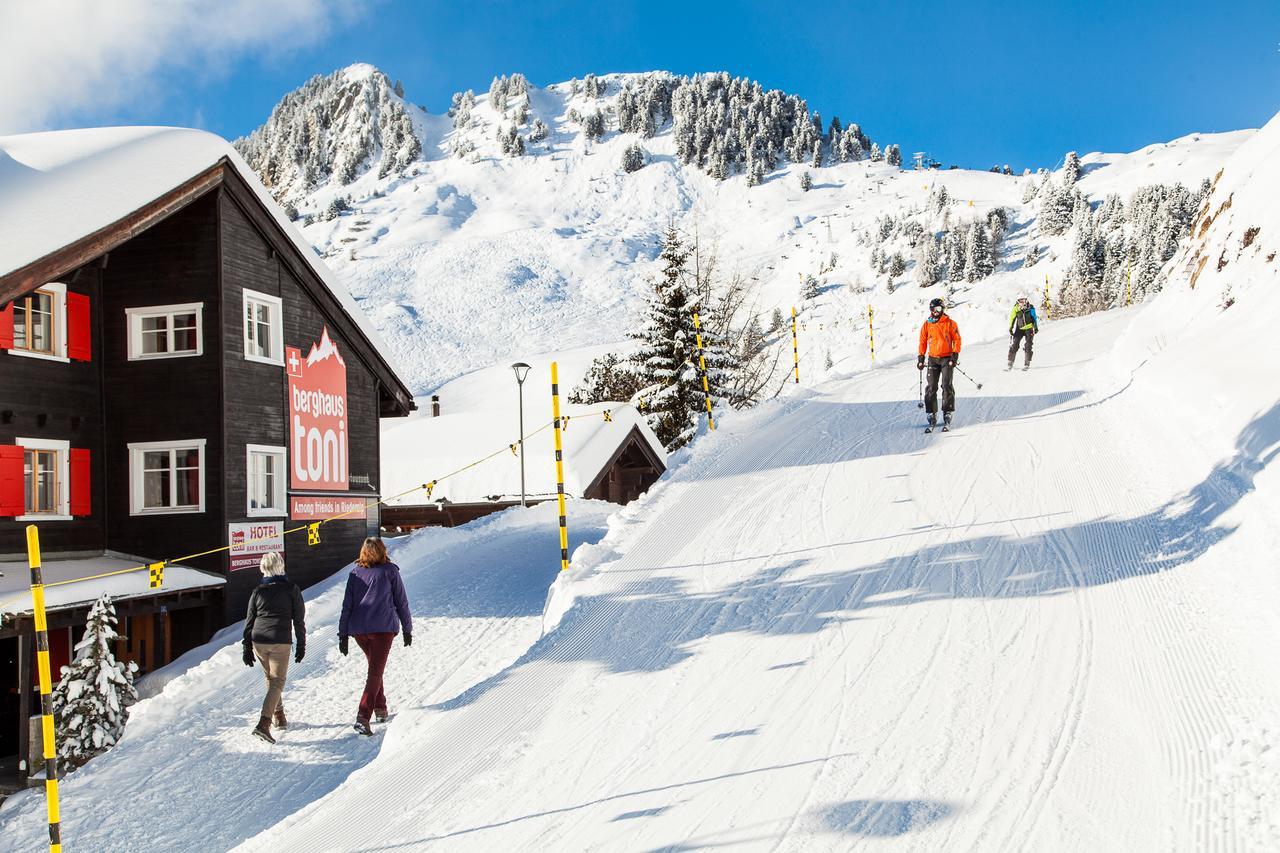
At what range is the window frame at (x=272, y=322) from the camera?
1778cm

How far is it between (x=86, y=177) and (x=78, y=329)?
2599 mm

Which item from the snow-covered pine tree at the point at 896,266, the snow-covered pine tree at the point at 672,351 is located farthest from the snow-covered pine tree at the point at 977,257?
the snow-covered pine tree at the point at 672,351

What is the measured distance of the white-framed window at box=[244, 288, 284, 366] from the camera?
18.0 meters

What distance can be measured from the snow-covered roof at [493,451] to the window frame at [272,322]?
6.75m

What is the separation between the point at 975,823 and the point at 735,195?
158 meters

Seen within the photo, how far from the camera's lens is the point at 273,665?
9.29 metres

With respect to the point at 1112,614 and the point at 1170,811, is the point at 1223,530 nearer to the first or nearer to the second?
the point at 1112,614

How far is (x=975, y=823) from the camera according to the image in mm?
4680

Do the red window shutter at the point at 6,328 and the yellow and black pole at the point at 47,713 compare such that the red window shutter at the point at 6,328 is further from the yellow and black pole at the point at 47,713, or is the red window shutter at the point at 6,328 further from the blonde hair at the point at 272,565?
the yellow and black pole at the point at 47,713

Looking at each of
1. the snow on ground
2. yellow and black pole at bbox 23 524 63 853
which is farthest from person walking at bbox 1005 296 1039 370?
yellow and black pole at bbox 23 524 63 853

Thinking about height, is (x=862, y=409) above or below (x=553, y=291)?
below

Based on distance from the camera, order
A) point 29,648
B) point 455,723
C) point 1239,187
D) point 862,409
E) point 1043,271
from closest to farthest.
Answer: point 455,723
point 29,648
point 862,409
point 1239,187
point 1043,271

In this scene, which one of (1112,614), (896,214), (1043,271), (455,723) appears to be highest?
(896,214)

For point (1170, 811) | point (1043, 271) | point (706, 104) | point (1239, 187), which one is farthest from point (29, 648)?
point (706, 104)
